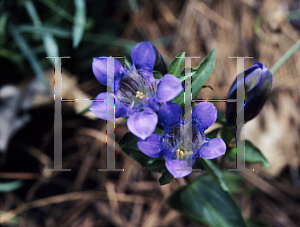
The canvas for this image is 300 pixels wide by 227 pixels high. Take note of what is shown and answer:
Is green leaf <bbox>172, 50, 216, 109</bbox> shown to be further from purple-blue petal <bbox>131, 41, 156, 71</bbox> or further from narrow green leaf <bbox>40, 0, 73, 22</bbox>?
narrow green leaf <bbox>40, 0, 73, 22</bbox>

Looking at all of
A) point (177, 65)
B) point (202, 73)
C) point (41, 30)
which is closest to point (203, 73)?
point (202, 73)

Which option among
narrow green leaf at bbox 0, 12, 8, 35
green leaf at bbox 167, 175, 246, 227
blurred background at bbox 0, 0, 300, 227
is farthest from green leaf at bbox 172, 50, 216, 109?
narrow green leaf at bbox 0, 12, 8, 35

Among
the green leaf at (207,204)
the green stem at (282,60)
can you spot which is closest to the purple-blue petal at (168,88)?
the green stem at (282,60)

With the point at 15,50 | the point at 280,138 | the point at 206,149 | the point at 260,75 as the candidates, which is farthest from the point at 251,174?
the point at 15,50

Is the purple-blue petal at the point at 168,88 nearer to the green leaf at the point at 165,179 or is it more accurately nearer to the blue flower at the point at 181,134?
the blue flower at the point at 181,134

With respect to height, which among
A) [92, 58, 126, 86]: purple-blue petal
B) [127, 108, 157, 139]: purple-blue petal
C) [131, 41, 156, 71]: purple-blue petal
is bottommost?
[127, 108, 157, 139]: purple-blue petal

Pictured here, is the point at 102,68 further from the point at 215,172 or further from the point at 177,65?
the point at 215,172

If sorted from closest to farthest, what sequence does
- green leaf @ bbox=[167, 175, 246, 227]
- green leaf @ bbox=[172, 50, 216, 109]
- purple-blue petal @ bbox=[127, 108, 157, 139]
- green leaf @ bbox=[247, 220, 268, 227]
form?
purple-blue petal @ bbox=[127, 108, 157, 139] < green leaf @ bbox=[172, 50, 216, 109] < green leaf @ bbox=[167, 175, 246, 227] < green leaf @ bbox=[247, 220, 268, 227]
